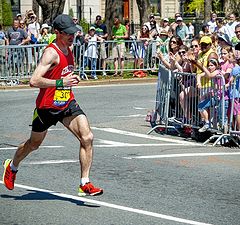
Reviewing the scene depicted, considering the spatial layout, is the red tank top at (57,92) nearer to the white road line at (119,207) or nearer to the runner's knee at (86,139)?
the runner's knee at (86,139)

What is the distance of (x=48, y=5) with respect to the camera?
31.6 metres

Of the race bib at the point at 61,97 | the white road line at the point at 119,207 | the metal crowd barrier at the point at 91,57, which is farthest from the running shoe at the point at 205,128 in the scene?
the metal crowd barrier at the point at 91,57

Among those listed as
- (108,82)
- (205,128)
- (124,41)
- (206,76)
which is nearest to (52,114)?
(205,128)

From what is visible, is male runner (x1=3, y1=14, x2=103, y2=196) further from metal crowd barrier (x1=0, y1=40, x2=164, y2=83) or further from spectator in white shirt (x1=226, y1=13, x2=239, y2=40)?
spectator in white shirt (x1=226, y1=13, x2=239, y2=40)

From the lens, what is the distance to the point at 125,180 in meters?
11.2

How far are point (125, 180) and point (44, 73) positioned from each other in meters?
2.15

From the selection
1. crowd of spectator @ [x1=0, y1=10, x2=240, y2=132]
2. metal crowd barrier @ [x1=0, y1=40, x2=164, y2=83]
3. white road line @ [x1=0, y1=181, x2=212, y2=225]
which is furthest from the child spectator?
metal crowd barrier @ [x1=0, y1=40, x2=164, y2=83]

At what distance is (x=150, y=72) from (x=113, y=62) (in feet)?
4.26

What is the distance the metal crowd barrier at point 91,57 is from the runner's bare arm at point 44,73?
1603cm

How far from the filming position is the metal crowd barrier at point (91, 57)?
25.8 metres

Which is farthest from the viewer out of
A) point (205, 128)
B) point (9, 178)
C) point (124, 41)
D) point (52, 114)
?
point (124, 41)

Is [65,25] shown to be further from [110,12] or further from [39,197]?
[110,12]

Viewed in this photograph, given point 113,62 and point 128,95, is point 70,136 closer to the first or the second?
point 128,95

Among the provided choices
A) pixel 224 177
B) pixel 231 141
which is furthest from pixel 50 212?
pixel 231 141
